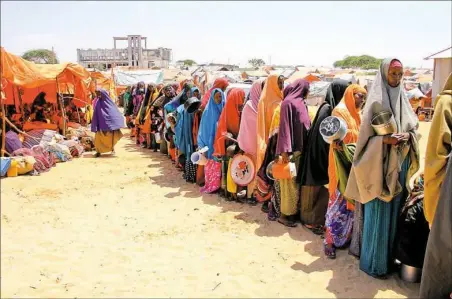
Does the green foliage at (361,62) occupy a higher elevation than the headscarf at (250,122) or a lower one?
higher

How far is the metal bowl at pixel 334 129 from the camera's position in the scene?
3.33m

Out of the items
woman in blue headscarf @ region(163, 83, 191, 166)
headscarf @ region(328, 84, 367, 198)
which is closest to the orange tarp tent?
woman in blue headscarf @ region(163, 83, 191, 166)

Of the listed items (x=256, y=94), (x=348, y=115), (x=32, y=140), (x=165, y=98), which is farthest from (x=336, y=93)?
(x=32, y=140)

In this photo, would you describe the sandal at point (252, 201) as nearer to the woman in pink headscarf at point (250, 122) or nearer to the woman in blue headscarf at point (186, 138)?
the woman in pink headscarf at point (250, 122)

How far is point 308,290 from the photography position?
319 centimetres

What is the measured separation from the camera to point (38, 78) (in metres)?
8.51

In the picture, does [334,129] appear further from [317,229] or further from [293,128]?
[317,229]

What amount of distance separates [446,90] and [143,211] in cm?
386

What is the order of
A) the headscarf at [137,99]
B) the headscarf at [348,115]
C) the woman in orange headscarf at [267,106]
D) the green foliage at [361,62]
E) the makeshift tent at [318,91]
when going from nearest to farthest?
the headscarf at [348,115] < the woman in orange headscarf at [267,106] < the headscarf at [137,99] < the makeshift tent at [318,91] < the green foliage at [361,62]

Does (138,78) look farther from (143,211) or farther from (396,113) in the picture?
(396,113)

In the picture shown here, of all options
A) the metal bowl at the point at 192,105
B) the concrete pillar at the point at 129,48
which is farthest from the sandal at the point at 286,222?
the concrete pillar at the point at 129,48

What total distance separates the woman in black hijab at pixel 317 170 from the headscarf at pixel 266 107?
2.03 ft

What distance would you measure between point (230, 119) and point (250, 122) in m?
0.49

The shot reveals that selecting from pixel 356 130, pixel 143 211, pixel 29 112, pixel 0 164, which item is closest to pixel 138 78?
pixel 29 112
